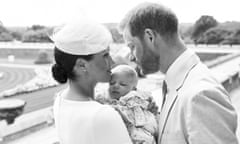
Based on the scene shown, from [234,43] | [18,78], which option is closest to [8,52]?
[18,78]

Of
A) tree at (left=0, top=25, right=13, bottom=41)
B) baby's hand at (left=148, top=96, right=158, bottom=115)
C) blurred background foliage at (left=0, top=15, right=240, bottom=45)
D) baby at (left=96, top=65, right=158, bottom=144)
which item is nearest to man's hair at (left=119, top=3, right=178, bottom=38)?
baby at (left=96, top=65, right=158, bottom=144)

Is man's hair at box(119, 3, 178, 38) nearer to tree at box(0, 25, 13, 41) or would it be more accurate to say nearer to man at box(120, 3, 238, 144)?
man at box(120, 3, 238, 144)

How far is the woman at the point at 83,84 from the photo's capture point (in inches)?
38.5

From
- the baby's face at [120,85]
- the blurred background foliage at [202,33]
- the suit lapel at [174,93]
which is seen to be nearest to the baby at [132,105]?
the baby's face at [120,85]

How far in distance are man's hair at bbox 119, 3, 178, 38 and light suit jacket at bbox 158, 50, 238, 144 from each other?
0.09 metres

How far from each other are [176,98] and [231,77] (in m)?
6.53

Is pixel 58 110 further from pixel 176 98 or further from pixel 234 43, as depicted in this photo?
pixel 234 43

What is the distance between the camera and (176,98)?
1.00 meters

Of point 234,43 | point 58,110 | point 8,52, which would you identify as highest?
point 58,110

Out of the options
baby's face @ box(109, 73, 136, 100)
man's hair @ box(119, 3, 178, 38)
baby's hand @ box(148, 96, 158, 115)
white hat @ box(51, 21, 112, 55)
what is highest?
man's hair @ box(119, 3, 178, 38)

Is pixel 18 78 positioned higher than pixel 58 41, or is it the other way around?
pixel 58 41

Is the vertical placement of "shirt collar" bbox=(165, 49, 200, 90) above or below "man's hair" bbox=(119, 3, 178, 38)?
below

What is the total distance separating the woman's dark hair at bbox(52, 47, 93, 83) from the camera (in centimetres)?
105

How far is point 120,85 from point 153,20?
0.61m
